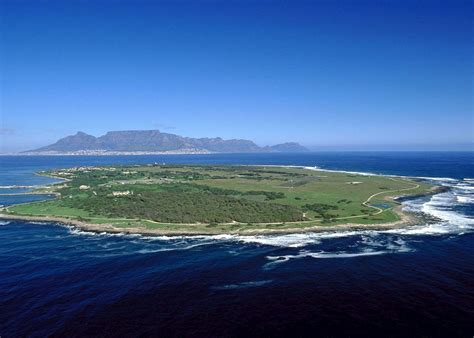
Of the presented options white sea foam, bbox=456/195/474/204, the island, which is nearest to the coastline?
the island

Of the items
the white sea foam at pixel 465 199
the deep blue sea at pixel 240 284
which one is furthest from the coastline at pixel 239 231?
the white sea foam at pixel 465 199

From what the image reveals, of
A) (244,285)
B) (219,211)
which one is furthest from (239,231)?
(244,285)

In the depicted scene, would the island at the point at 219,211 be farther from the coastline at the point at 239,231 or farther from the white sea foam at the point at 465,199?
the white sea foam at the point at 465,199

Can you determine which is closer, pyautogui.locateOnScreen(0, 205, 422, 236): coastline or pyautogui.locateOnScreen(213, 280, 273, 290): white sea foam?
pyautogui.locateOnScreen(213, 280, 273, 290): white sea foam

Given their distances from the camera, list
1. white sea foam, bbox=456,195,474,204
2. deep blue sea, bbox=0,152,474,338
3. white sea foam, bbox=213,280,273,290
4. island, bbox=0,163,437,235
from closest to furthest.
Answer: deep blue sea, bbox=0,152,474,338
white sea foam, bbox=213,280,273,290
island, bbox=0,163,437,235
white sea foam, bbox=456,195,474,204

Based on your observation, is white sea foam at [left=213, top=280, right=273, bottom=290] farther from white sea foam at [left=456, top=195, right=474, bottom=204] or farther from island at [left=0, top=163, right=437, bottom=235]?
white sea foam at [left=456, top=195, right=474, bottom=204]

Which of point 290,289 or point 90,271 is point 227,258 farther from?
point 90,271

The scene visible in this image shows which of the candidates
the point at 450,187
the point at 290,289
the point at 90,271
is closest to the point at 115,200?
the point at 90,271

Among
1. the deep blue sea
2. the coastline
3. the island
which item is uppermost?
the island
